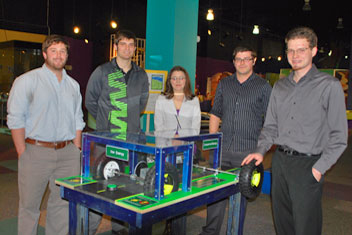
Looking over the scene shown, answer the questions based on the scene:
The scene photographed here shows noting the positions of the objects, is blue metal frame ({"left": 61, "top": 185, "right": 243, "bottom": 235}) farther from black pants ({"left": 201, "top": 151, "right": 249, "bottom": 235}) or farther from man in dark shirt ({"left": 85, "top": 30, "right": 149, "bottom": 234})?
man in dark shirt ({"left": 85, "top": 30, "right": 149, "bottom": 234})

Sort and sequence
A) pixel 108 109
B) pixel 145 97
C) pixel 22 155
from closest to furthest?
pixel 22 155 → pixel 108 109 → pixel 145 97

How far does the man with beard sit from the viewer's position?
2.59m

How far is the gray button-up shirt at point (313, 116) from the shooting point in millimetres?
2160

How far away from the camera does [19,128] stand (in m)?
2.58

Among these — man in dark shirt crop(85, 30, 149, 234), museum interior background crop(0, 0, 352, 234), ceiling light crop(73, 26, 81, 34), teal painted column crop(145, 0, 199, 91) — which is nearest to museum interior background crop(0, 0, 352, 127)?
museum interior background crop(0, 0, 352, 234)

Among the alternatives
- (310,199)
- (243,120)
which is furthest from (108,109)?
(310,199)

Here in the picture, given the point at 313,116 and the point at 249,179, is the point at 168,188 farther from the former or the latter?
the point at 313,116

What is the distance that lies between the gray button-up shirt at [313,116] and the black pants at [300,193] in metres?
0.09

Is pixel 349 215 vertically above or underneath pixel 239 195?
underneath

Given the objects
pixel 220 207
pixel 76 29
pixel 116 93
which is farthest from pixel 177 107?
pixel 76 29

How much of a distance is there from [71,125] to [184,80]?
1.14 m

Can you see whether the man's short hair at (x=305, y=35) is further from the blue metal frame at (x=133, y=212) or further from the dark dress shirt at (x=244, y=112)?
the blue metal frame at (x=133, y=212)

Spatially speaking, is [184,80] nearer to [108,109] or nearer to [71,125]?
[108,109]

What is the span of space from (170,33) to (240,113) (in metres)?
2.32
